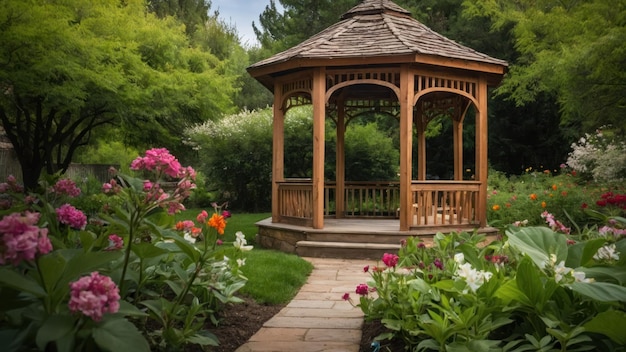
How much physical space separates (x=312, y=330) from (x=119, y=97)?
386 inches

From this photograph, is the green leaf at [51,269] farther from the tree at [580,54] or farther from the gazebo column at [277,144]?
the tree at [580,54]

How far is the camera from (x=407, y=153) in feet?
26.2

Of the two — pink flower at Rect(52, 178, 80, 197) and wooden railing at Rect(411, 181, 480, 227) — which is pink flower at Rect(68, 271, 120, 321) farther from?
wooden railing at Rect(411, 181, 480, 227)

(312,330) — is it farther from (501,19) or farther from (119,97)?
(501,19)

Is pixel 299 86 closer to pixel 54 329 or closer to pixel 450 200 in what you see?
pixel 450 200

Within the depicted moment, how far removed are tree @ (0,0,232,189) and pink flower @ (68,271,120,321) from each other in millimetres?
9562

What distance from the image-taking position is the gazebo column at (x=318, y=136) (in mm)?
8156

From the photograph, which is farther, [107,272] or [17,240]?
[107,272]

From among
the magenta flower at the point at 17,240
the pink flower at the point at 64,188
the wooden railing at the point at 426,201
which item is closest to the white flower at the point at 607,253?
the magenta flower at the point at 17,240

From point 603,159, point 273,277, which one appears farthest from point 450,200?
point 603,159

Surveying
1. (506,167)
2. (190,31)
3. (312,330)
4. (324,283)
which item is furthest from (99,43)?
(190,31)

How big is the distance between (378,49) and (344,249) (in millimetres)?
3020

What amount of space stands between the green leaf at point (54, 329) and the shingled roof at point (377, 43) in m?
6.34

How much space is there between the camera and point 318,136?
324 inches
